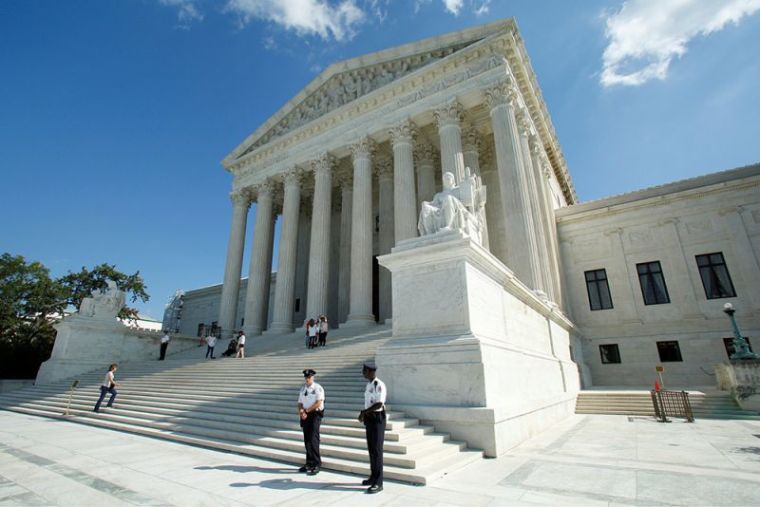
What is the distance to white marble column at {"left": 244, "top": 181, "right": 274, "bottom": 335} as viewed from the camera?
1053 inches

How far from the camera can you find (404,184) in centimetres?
2173

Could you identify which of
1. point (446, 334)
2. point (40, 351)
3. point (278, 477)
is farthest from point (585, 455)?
point (40, 351)

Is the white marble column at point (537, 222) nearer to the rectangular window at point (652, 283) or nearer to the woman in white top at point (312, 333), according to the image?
the rectangular window at point (652, 283)

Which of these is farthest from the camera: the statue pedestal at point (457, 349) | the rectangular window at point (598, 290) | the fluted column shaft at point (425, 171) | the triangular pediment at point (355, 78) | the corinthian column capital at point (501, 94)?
the fluted column shaft at point (425, 171)

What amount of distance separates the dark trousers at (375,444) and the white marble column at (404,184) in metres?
15.1

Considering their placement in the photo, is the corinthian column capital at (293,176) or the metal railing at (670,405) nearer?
the metal railing at (670,405)

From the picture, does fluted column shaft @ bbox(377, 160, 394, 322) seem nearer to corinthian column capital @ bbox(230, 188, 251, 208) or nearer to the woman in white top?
the woman in white top

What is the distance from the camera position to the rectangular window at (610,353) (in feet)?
70.0

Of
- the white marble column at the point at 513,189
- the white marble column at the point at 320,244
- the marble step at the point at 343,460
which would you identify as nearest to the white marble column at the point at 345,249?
the white marble column at the point at 320,244

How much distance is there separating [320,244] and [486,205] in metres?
11.2

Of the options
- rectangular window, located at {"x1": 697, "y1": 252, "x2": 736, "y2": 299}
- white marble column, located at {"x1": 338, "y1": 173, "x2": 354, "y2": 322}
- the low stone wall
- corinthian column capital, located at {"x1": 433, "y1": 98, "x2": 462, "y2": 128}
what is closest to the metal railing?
the low stone wall

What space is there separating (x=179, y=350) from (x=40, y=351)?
10.2 m

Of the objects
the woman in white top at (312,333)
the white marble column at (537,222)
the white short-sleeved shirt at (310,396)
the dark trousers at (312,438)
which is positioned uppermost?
the white marble column at (537,222)

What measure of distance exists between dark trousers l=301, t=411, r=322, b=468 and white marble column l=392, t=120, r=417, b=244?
14.5 metres
